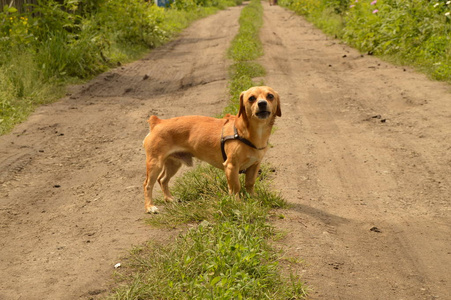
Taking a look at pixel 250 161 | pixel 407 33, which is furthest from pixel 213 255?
pixel 407 33

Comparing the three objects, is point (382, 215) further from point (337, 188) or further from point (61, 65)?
point (61, 65)

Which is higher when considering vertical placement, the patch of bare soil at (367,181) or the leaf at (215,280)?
the leaf at (215,280)

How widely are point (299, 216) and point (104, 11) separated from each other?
39.6 feet

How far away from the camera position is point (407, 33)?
43.8 ft

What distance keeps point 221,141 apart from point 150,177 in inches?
29.3

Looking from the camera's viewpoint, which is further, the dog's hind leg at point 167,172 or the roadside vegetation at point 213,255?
the dog's hind leg at point 167,172

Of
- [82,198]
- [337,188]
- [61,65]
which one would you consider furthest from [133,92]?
[337,188]

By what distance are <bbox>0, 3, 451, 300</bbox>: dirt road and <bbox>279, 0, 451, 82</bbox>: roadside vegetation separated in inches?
22.9

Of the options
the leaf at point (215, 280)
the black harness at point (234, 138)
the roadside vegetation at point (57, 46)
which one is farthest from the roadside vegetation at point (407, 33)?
the leaf at point (215, 280)

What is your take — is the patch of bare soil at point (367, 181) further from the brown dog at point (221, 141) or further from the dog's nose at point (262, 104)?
the dog's nose at point (262, 104)

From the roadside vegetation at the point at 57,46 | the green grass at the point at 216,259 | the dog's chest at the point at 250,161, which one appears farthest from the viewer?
the roadside vegetation at the point at 57,46

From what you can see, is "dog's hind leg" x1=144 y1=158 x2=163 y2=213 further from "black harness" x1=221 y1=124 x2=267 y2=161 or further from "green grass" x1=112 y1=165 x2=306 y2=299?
"black harness" x1=221 y1=124 x2=267 y2=161

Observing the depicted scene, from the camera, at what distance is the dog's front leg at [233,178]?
486 cm

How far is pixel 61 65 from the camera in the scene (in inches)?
472
